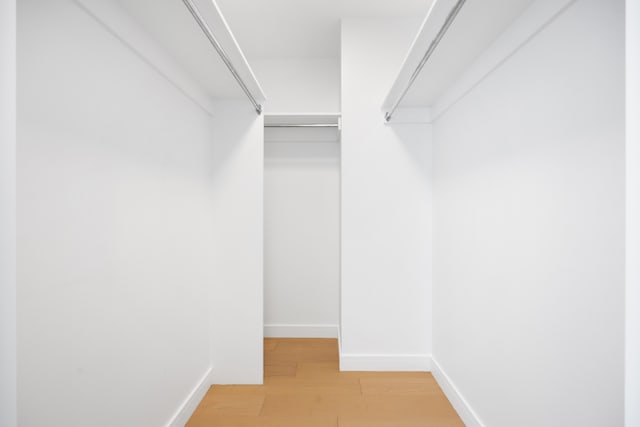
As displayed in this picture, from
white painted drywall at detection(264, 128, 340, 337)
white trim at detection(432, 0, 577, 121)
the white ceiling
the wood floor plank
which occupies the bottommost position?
the wood floor plank

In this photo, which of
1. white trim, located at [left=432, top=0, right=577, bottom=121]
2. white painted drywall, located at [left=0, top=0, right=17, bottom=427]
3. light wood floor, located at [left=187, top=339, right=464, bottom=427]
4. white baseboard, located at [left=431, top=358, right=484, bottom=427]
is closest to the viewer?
white painted drywall, located at [left=0, top=0, right=17, bottom=427]

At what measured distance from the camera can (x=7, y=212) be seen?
621 millimetres

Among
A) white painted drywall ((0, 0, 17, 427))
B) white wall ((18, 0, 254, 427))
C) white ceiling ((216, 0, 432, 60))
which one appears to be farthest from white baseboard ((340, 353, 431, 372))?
white ceiling ((216, 0, 432, 60))

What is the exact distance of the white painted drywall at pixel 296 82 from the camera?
3.56 meters

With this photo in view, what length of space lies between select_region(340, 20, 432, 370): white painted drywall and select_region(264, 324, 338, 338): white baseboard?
83cm

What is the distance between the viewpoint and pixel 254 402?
2.34 m

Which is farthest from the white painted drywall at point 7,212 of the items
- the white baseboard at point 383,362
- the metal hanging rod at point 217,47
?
the white baseboard at point 383,362

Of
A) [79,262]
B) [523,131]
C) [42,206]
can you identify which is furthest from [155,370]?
[523,131]

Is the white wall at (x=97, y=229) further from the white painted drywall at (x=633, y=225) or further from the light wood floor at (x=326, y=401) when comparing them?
the white painted drywall at (x=633, y=225)

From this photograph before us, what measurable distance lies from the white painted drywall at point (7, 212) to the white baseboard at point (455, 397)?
2080mm

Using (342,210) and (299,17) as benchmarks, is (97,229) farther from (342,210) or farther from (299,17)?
(299,17)

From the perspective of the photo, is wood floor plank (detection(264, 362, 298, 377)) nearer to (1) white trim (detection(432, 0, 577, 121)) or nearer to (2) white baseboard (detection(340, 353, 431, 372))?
(2) white baseboard (detection(340, 353, 431, 372))

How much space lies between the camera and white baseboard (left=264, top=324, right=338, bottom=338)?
365cm

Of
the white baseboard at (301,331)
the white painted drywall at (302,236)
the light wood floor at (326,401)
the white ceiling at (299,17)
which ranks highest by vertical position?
the white ceiling at (299,17)
